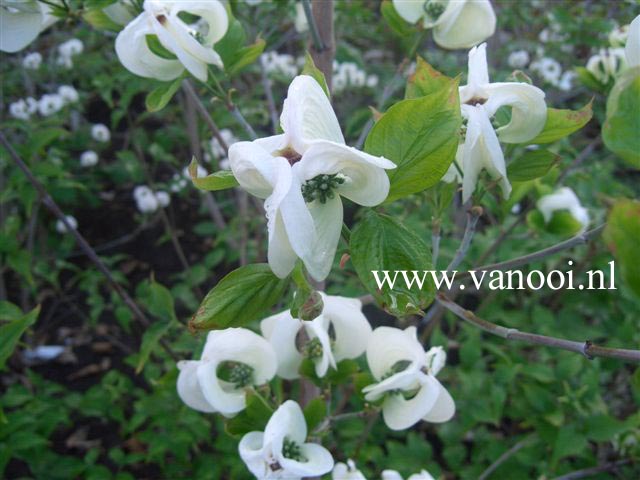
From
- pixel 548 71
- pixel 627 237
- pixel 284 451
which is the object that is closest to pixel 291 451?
pixel 284 451

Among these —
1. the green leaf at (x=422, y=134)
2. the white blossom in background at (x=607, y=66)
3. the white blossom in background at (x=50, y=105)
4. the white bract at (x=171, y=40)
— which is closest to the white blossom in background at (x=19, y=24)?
the white bract at (x=171, y=40)

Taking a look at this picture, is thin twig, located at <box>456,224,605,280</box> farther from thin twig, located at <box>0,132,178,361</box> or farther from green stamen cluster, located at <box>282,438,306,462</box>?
thin twig, located at <box>0,132,178,361</box>

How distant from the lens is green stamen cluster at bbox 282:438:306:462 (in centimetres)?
62

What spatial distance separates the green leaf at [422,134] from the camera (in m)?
0.42

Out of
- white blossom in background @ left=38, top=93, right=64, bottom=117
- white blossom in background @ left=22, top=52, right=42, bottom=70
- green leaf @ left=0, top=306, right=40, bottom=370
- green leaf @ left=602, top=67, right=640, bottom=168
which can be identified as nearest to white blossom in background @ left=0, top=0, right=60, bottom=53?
green leaf @ left=0, top=306, right=40, bottom=370

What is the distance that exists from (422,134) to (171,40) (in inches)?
12.6

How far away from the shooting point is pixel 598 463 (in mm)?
1189

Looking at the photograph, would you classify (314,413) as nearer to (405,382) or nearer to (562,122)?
(405,382)

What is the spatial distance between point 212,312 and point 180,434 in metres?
0.82

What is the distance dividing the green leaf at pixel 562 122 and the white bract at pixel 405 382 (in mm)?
245

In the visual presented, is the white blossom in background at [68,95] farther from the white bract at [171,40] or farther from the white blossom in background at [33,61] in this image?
the white bract at [171,40]

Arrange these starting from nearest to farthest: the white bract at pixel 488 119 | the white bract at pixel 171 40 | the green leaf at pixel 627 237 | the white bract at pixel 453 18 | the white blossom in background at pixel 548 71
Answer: the green leaf at pixel 627 237 < the white bract at pixel 488 119 < the white bract at pixel 171 40 < the white bract at pixel 453 18 < the white blossom in background at pixel 548 71

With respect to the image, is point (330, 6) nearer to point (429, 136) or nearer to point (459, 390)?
point (429, 136)

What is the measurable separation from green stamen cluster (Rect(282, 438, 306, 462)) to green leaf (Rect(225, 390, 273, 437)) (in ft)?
0.10
